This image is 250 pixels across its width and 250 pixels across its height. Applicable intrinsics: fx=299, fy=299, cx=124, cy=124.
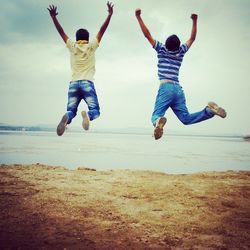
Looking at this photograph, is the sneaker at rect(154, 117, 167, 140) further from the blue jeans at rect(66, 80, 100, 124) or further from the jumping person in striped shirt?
the blue jeans at rect(66, 80, 100, 124)

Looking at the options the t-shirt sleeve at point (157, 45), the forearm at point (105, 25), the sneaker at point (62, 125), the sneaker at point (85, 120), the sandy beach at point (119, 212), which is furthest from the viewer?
the sandy beach at point (119, 212)

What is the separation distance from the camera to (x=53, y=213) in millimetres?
13062

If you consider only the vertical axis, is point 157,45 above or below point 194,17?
below

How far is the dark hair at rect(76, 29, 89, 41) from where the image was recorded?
6996 millimetres

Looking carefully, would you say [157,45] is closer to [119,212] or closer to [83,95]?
[83,95]

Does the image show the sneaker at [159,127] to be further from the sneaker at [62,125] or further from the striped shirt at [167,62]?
the sneaker at [62,125]

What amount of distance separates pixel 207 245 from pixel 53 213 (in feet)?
21.4

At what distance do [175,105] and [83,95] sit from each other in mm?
2190

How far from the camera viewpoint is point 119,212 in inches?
539

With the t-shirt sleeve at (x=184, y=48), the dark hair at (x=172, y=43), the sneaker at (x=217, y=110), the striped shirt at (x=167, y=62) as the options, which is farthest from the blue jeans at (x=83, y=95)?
the sneaker at (x=217, y=110)

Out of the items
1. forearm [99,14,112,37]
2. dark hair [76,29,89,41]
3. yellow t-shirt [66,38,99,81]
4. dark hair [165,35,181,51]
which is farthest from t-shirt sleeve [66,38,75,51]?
dark hair [165,35,181,51]

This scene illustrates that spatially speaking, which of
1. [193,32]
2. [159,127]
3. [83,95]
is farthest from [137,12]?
[159,127]

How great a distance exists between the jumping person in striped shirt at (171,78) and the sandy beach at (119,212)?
5.98 meters

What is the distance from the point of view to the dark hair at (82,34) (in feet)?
23.0
